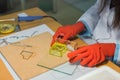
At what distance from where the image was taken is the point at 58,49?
2.68 feet

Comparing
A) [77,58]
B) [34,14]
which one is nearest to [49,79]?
[77,58]

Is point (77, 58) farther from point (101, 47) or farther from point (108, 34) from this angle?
point (108, 34)

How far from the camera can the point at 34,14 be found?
114cm

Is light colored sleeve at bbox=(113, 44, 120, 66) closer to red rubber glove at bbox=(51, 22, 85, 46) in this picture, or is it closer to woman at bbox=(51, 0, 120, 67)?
woman at bbox=(51, 0, 120, 67)

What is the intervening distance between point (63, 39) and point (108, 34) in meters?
0.24

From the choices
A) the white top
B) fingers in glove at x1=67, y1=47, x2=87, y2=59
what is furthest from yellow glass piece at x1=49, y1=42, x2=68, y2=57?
the white top

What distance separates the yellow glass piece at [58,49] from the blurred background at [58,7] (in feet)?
3.49

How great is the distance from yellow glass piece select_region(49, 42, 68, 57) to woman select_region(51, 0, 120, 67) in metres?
0.04

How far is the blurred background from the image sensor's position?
73.4 inches

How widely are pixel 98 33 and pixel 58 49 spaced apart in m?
0.30

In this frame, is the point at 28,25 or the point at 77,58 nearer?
the point at 77,58

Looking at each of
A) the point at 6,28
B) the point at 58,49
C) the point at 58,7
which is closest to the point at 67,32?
the point at 58,49

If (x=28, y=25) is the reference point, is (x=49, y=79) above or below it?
below

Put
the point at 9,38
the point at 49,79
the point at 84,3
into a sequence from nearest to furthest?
the point at 49,79
the point at 9,38
the point at 84,3
